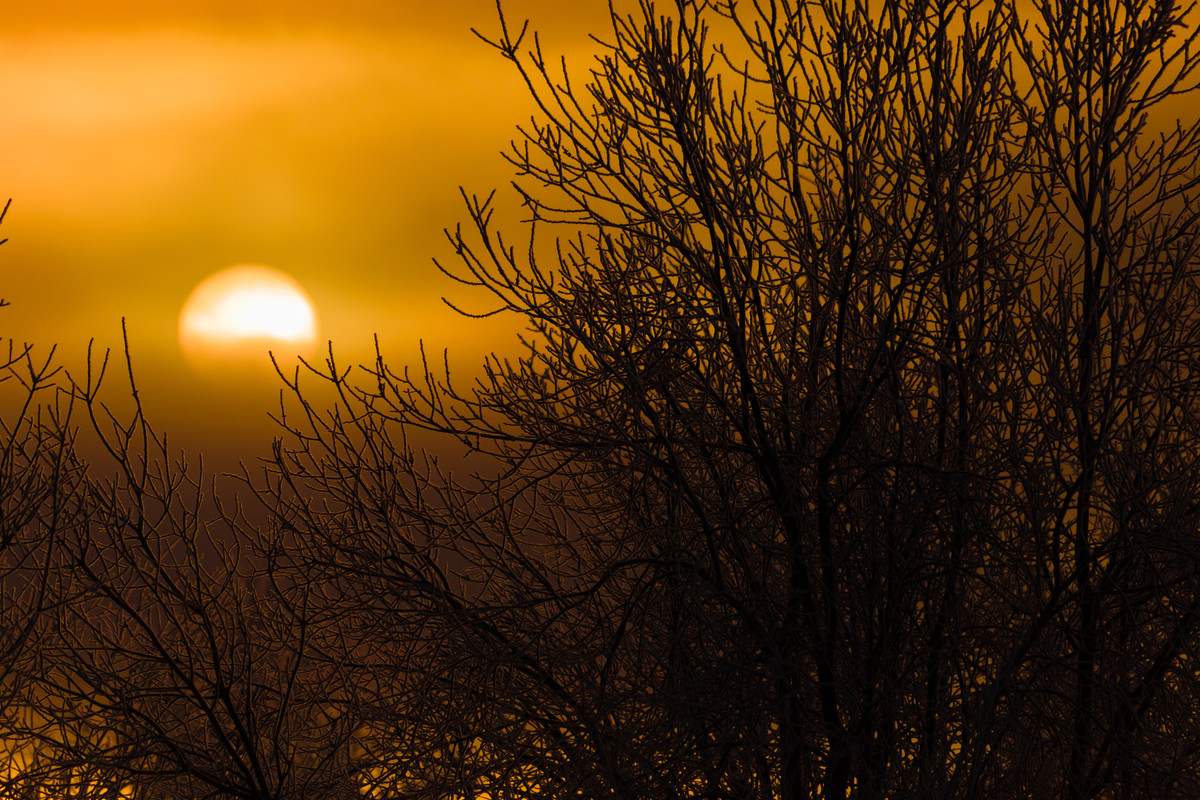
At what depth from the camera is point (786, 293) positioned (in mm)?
6918

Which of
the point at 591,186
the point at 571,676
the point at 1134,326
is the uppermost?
the point at 591,186

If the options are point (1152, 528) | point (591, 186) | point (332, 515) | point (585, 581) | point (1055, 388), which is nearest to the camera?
point (1055, 388)

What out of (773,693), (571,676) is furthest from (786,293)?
(571,676)

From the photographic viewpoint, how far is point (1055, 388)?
5.41 meters

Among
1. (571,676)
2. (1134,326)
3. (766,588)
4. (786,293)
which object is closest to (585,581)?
(571,676)

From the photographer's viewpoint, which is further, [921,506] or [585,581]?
[585,581]

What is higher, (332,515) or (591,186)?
(591,186)

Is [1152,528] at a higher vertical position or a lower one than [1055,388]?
lower

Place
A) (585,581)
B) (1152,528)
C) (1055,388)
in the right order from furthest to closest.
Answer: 1. (585,581)
2. (1152,528)
3. (1055,388)

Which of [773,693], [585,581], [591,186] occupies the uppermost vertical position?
[591,186]

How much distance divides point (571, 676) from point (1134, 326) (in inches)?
167

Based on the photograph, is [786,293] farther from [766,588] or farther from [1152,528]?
[1152,528]

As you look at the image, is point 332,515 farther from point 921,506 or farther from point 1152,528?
point 1152,528

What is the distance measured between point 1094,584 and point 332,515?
15.7 ft
